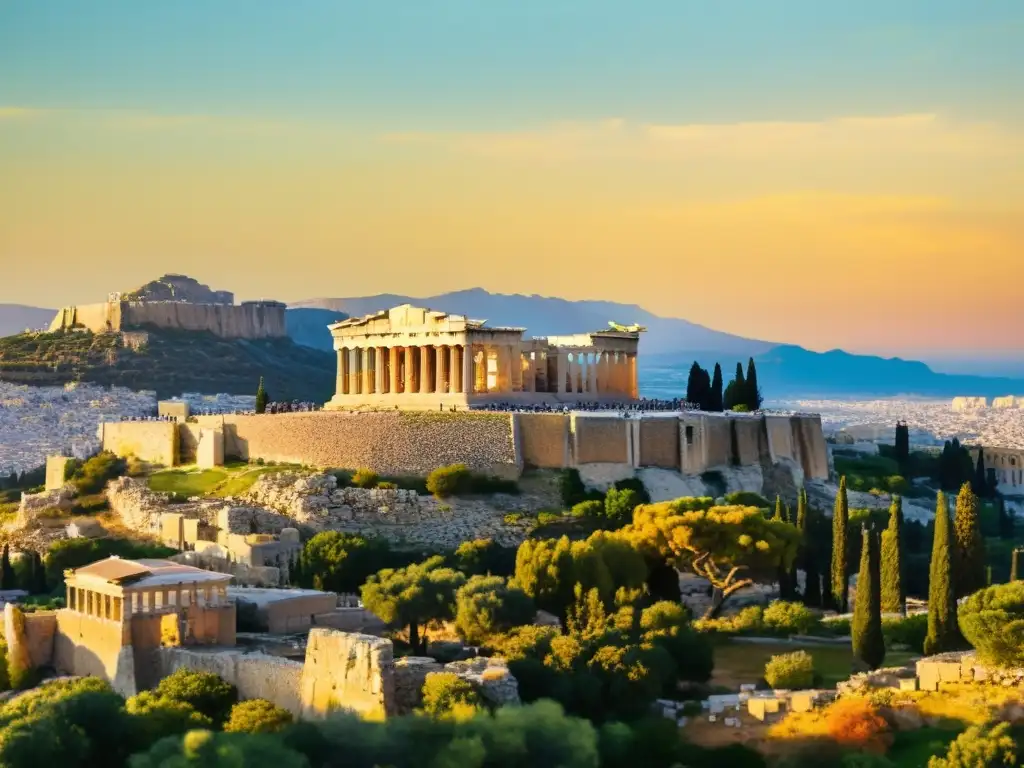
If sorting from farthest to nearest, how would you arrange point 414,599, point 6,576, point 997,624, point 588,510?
point 588,510 < point 6,576 < point 414,599 < point 997,624

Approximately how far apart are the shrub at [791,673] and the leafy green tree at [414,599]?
8.09 m

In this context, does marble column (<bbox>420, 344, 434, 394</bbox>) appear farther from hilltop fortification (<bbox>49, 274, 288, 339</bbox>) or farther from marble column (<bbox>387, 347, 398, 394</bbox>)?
hilltop fortification (<bbox>49, 274, 288, 339</bbox>)

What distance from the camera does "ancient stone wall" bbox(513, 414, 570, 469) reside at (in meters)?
60.1

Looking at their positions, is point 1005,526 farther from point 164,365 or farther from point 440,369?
point 164,365

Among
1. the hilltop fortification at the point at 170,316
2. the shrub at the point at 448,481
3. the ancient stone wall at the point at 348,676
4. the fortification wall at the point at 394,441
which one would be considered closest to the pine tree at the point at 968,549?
the ancient stone wall at the point at 348,676

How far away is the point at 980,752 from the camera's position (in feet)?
103

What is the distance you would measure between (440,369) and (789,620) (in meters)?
24.0

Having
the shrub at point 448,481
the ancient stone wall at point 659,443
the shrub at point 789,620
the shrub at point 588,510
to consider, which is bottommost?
the shrub at point 789,620

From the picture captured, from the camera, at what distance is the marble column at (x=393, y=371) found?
67188 millimetres

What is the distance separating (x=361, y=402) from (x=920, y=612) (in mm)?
28233

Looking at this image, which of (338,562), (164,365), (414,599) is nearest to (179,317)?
(164,365)

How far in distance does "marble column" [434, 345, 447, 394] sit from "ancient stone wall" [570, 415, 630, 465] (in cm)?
682

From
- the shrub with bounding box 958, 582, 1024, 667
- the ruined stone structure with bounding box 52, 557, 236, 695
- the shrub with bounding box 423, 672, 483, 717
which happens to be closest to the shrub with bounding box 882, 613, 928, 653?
the shrub with bounding box 958, 582, 1024, 667

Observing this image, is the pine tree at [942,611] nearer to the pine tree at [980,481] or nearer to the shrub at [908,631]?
the shrub at [908,631]
